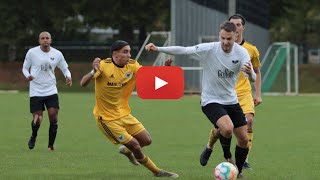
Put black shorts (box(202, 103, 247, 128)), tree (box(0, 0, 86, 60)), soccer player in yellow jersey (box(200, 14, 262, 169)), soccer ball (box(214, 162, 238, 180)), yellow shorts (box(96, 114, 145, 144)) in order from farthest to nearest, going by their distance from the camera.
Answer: tree (box(0, 0, 86, 60)), soccer player in yellow jersey (box(200, 14, 262, 169)), yellow shorts (box(96, 114, 145, 144)), black shorts (box(202, 103, 247, 128)), soccer ball (box(214, 162, 238, 180))

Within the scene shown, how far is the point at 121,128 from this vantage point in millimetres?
10906

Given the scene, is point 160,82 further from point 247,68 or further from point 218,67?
point 247,68

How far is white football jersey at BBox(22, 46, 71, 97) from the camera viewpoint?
15.1 m

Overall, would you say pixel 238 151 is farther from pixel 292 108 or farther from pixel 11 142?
pixel 292 108

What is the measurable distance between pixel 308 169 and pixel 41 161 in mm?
3958

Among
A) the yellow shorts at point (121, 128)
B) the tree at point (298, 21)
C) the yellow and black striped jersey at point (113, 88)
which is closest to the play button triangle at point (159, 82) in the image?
the yellow and black striped jersey at point (113, 88)

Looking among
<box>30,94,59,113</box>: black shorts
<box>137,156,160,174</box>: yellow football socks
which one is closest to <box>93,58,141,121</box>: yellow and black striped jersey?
<box>137,156,160,174</box>: yellow football socks

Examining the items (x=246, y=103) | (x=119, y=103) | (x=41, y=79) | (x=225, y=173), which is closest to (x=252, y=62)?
(x=246, y=103)

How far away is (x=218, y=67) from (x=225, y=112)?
0.56m

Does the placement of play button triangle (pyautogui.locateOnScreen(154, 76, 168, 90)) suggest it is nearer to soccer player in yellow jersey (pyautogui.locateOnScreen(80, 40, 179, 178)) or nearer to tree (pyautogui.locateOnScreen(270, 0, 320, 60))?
soccer player in yellow jersey (pyautogui.locateOnScreen(80, 40, 179, 178))

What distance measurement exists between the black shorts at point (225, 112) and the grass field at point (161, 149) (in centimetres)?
74

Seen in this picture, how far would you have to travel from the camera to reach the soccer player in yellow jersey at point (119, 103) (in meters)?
10.7

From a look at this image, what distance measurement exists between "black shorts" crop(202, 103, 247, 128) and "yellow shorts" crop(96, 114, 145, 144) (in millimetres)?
1016

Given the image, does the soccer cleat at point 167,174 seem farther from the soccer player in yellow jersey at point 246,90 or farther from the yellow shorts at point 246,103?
the yellow shorts at point 246,103
